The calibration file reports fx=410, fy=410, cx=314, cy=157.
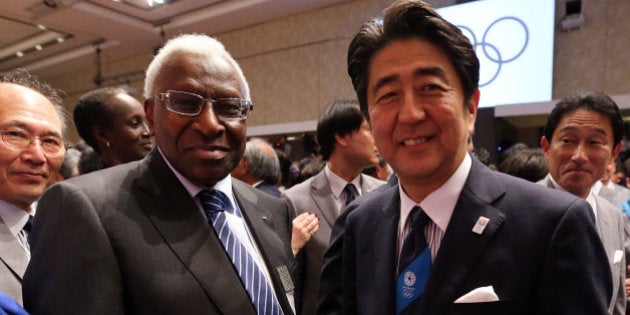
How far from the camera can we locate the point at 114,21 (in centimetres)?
773

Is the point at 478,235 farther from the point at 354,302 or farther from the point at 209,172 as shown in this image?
the point at 209,172

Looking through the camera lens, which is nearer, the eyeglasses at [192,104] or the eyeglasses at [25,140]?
the eyeglasses at [192,104]

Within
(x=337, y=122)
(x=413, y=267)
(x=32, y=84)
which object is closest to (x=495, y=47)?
(x=337, y=122)

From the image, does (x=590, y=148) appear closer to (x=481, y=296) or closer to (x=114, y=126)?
(x=481, y=296)

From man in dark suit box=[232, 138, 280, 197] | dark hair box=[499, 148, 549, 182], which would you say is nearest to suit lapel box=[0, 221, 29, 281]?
man in dark suit box=[232, 138, 280, 197]

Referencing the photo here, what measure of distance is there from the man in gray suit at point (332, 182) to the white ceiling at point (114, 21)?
517cm

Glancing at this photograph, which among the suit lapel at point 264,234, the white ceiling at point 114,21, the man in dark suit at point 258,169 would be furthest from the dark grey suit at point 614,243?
the white ceiling at point 114,21

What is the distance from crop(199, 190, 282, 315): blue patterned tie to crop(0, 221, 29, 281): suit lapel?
628mm

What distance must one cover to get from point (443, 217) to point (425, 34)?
50 cm

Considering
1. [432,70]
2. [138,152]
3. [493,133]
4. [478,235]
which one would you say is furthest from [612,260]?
[493,133]

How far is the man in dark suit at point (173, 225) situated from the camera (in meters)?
0.99

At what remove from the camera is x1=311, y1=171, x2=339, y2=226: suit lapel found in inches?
93.1

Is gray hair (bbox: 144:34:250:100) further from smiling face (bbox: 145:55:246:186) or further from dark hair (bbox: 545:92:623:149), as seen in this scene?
dark hair (bbox: 545:92:623:149)

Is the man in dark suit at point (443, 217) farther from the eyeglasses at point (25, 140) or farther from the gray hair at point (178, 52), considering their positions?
the eyeglasses at point (25, 140)
